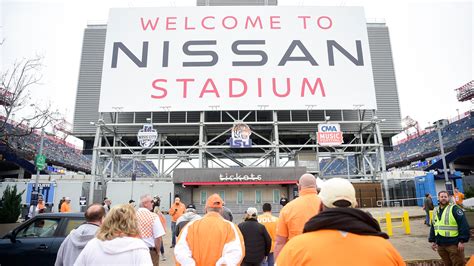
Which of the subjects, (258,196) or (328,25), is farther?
(328,25)

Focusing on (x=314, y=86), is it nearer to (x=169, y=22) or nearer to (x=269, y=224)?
(x=169, y=22)

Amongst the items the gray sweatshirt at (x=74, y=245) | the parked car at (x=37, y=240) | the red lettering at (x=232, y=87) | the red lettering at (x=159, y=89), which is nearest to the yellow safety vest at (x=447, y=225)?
the gray sweatshirt at (x=74, y=245)

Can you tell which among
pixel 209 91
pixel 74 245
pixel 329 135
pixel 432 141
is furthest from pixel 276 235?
pixel 432 141

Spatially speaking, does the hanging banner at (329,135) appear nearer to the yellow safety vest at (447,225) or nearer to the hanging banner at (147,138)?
the hanging banner at (147,138)

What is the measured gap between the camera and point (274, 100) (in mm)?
29547

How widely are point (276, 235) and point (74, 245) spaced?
8.35ft

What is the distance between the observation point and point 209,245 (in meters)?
3.55

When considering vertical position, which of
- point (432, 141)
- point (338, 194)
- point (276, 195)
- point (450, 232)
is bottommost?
point (450, 232)

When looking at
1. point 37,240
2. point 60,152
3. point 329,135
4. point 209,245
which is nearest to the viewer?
point 209,245

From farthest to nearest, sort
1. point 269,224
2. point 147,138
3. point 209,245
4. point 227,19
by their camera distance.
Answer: point 227,19 < point 147,138 < point 269,224 < point 209,245

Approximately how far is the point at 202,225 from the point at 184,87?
27.2 meters

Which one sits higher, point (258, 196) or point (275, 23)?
point (275, 23)

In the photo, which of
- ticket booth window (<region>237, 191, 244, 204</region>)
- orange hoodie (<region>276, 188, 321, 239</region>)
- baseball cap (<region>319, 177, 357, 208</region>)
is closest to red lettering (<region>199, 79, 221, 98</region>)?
ticket booth window (<region>237, 191, 244, 204</region>)

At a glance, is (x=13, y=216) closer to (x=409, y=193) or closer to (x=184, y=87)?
(x=184, y=87)
